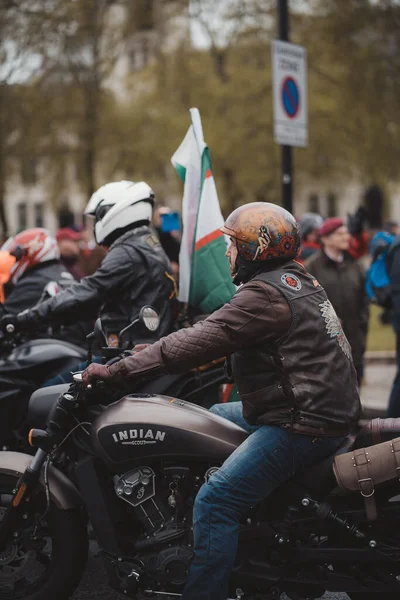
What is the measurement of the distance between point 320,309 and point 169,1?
68.5 ft

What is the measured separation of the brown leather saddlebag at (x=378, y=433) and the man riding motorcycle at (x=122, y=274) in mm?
1730

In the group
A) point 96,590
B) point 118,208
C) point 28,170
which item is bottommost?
point 96,590

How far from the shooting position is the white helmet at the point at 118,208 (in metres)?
5.53

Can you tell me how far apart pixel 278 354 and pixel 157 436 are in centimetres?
62

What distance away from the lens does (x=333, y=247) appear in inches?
320

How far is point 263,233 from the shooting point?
386 cm

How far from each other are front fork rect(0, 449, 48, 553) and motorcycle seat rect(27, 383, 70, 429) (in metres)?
0.23

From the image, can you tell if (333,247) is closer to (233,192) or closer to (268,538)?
(268,538)

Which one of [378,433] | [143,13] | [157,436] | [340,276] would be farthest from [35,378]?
[143,13]

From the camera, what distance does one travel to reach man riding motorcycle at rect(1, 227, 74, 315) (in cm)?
646

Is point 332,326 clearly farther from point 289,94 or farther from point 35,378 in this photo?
point 289,94

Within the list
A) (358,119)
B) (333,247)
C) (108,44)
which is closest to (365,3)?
(358,119)

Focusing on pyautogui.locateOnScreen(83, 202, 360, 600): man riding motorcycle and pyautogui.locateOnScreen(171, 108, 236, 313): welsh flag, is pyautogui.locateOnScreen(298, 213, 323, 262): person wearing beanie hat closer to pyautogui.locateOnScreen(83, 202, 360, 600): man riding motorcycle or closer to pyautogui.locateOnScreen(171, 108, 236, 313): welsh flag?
pyautogui.locateOnScreen(171, 108, 236, 313): welsh flag

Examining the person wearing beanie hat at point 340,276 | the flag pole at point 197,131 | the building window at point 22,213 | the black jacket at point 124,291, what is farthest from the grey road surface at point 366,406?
the building window at point 22,213
